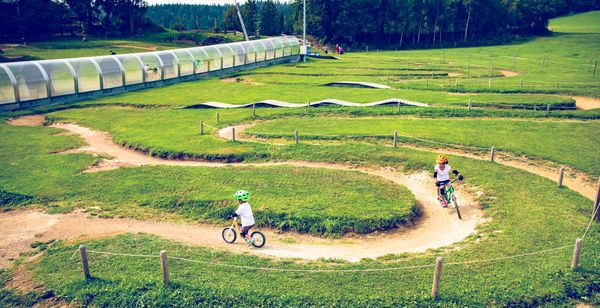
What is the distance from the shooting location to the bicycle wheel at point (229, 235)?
2083 centimetres

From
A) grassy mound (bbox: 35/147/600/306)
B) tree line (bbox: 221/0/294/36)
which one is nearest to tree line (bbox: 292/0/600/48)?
tree line (bbox: 221/0/294/36)

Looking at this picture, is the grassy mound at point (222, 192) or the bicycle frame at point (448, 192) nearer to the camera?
the grassy mound at point (222, 192)

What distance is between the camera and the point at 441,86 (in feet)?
199

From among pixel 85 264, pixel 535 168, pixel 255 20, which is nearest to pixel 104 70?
pixel 85 264

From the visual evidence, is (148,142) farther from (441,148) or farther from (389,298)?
(389,298)

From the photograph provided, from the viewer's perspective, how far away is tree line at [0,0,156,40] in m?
102

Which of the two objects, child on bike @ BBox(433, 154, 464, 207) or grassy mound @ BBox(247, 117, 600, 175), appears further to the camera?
grassy mound @ BBox(247, 117, 600, 175)

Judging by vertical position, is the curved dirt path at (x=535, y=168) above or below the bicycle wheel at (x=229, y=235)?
above

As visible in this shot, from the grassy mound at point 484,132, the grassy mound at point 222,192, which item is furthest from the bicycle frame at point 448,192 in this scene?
the grassy mound at point 484,132

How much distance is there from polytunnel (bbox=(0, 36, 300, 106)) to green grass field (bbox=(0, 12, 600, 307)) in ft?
10.4

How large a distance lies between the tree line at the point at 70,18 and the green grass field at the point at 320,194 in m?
63.7

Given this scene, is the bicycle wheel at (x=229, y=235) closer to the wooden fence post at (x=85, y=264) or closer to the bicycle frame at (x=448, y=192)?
the wooden fence post at (x=85, y=264)

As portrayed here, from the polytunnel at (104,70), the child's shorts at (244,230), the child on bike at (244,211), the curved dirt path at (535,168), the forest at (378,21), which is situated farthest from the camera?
the forest at (378,21)

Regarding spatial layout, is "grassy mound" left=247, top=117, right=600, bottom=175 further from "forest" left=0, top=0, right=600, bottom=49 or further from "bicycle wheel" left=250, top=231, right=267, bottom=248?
"forest" left=0, top=0, right=600, bottom=49
